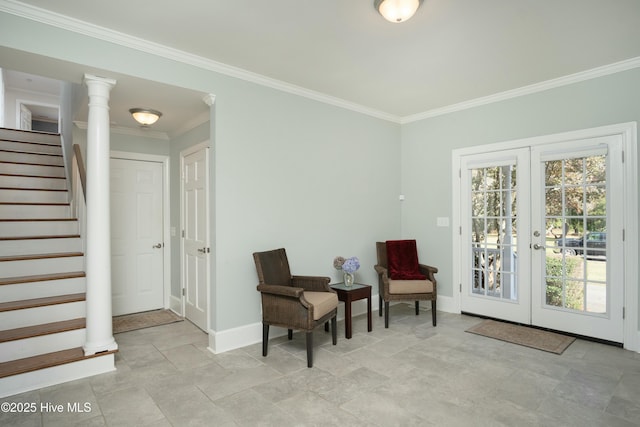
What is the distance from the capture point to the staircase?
2570 mm

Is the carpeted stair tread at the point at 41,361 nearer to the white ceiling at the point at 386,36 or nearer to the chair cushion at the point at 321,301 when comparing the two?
the chair cushion at the point at 321,301

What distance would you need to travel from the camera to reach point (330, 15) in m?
2.47

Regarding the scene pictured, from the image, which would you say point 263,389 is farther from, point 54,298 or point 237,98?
point 237,98

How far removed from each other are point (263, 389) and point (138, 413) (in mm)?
822

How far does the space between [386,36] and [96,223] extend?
2775 millimetres

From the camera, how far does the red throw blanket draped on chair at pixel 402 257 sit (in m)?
4.37

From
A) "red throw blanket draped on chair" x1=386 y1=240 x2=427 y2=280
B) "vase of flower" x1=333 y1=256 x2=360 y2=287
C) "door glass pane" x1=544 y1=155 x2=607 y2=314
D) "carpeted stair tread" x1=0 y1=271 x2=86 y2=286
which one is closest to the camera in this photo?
"carpeted stair tread" x1=0 y1=271 x2=86 y2=286

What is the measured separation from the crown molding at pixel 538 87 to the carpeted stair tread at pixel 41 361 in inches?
179

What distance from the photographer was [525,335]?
12.0 feet

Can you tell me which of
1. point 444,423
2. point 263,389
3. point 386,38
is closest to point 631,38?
point 386,38

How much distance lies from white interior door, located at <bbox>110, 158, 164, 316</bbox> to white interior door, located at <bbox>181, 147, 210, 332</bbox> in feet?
1.97

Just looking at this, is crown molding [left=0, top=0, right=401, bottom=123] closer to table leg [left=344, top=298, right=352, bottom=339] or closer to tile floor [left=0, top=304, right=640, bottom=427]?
table leg [left=344, top=298, right=352, bottom=339]

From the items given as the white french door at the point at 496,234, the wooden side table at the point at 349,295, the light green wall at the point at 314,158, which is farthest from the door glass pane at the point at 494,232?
the wooden side table at the point at 349,295

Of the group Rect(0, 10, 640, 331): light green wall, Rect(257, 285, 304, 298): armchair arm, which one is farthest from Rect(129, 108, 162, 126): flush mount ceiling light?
Rect(257, 285, 304, 298): armchair arm
